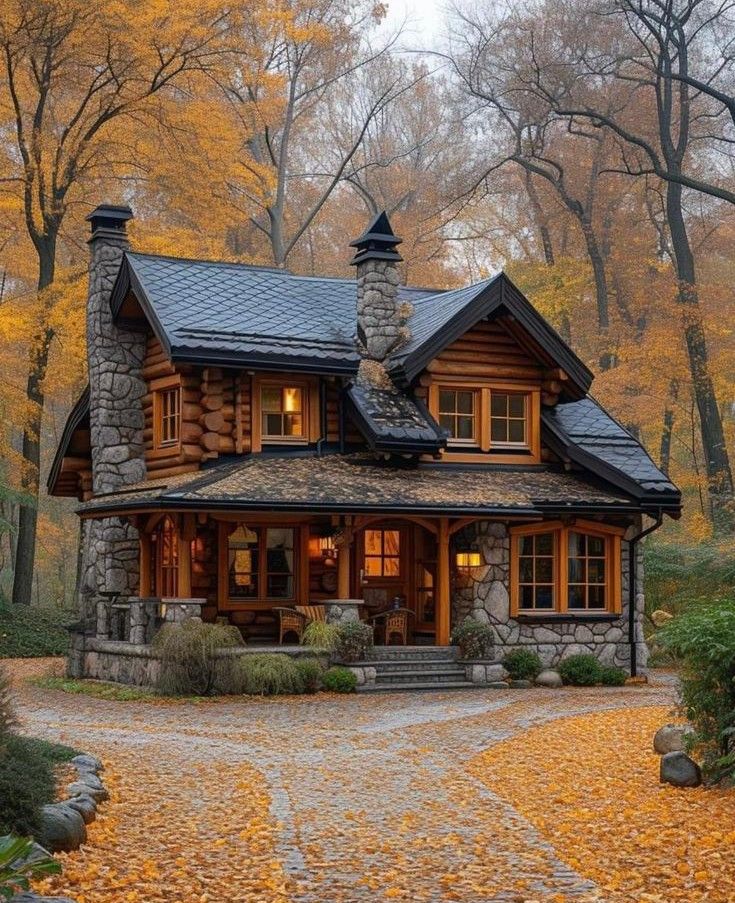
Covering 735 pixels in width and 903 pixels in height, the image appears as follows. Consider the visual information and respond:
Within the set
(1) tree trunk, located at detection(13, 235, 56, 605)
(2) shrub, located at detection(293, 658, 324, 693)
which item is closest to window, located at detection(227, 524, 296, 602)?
(2) shrub, located at detection(293, 658, 324, 693)

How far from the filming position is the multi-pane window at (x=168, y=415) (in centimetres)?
2170

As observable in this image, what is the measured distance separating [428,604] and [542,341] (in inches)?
191

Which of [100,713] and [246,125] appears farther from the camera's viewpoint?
[246,125]

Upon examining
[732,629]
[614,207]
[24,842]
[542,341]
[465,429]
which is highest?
[614,207]

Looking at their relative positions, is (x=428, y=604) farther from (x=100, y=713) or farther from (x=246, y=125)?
(x=246, y=125)

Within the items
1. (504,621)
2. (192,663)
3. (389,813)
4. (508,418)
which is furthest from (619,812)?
(508,418)

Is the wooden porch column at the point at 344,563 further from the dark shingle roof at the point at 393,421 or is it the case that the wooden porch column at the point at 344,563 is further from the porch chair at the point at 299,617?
the dark shingle roof at the point at 393,421

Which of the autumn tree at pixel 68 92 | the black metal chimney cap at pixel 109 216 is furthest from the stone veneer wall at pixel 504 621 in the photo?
the autumn tree at pixel 68 92

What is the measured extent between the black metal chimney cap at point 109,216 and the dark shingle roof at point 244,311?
2.67ft

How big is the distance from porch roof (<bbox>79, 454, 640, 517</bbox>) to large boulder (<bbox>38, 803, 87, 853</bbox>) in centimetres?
1000

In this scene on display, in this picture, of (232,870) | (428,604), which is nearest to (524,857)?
(232,870)

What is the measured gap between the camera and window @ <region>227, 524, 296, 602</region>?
2141 cm

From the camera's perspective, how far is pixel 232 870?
8.30 m

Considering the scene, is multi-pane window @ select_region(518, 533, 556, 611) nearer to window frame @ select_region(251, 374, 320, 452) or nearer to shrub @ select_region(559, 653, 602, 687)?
shrub @ select_region(559, 653, 602, 687)
